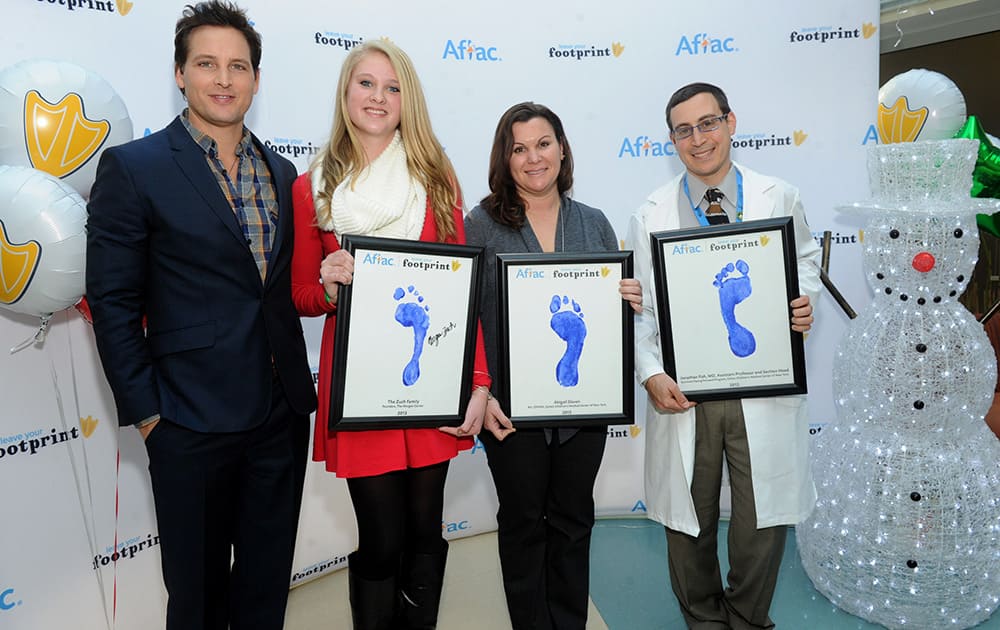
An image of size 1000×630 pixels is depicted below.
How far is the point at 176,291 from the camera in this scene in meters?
1.71

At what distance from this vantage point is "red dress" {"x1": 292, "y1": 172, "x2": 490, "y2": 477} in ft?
6.10

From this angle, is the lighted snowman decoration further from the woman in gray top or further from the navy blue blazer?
the navy blue blazer

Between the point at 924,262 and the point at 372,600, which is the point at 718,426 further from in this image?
the point at 372,600

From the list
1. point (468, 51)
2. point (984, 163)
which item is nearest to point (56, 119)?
point (468, 51)

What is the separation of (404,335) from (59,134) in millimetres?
1061

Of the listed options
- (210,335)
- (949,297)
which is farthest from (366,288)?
(949,297)

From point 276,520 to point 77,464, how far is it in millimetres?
885

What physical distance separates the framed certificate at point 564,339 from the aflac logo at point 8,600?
1.66 metres

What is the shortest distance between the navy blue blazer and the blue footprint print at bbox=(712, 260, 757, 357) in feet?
4.13

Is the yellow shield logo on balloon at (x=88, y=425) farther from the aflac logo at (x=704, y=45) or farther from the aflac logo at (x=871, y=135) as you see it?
the aflac logo at (x=871, y=135)

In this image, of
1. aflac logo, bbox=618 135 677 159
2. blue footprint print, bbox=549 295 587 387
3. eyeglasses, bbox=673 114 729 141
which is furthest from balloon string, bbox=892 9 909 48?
blue footprint print, bbox=549 295 587 387

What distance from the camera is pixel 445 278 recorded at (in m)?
1.87

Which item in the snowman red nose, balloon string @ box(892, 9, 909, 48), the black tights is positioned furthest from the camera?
balloon string @ box(892, 9, 909, 48)

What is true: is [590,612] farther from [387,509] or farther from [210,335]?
[210,335]
